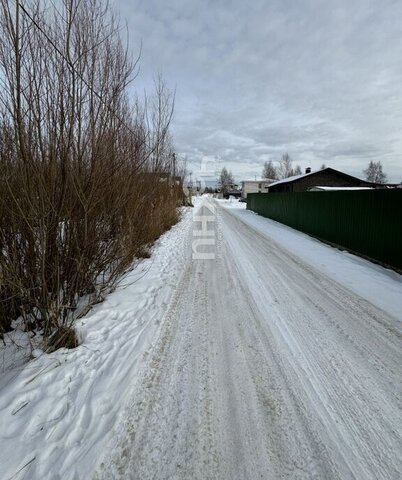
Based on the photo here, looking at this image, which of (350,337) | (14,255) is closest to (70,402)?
(14,255)

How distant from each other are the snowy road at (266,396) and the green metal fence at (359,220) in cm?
342

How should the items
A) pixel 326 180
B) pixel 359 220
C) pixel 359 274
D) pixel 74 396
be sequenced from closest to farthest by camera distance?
pixel 74 396 < pixel 359 274 < pixel 359 220 < pixel 326 180

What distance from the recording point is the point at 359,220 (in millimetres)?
8906

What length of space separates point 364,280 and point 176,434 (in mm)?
5473

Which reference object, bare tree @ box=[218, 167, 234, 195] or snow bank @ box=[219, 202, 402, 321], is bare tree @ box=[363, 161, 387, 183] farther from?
snow bank @ box=[219, 202, 402, 321]

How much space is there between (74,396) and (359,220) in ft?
29.0

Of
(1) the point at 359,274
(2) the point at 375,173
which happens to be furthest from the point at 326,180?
(2) the point at 375,173

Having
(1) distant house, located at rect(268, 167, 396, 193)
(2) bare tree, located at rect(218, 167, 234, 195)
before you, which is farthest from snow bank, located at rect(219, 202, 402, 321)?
(2) bare tree, located at rect(218, 167, 234, 195)

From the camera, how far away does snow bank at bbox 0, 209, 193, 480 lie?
1.96 m

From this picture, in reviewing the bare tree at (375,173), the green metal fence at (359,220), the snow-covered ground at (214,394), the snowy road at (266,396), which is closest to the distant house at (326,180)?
the green metal fence at (359,220)

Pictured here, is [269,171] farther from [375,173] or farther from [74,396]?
[74,396]

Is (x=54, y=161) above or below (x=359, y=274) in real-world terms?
above

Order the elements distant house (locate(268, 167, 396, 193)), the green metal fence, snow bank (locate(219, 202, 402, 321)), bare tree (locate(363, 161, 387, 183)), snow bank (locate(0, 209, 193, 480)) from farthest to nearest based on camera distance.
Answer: bare tree (locate(363, 161, 387, 183)) < distant house (locate(268, 167, 396, 193)) < the green metal fence < snow bank (locate(219, 202, 402, 321)) < snow bank (locate(0, 209, 193, 480))

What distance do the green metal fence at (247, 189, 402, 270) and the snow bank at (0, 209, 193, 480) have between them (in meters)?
6.19
